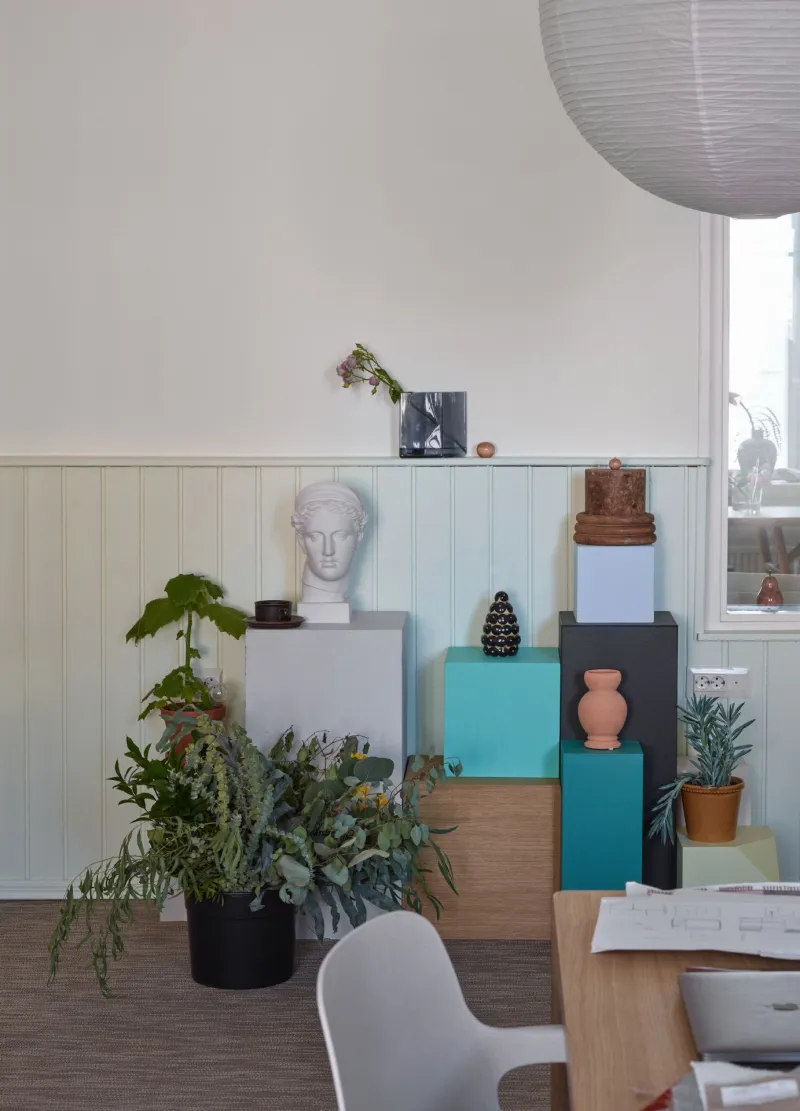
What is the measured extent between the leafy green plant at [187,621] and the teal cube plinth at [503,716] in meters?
0.68

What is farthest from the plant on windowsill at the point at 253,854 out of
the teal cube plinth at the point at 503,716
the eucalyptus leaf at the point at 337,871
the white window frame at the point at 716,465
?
the white window frame at the point at 716,465

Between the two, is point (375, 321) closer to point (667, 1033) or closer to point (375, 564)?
point (375, 564)

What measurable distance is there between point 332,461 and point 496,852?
127 cm

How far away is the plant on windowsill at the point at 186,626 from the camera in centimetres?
372

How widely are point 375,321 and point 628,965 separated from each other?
2.60 metres

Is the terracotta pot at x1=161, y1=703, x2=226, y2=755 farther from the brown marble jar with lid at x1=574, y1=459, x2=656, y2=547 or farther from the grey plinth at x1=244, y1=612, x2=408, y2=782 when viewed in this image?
the brown marble jar with lid at x1=574, y1=459, x2=656, y2=547

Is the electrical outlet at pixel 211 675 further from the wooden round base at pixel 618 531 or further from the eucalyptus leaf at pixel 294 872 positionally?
the wooden round base at pixel 618 531

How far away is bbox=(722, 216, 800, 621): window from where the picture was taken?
3.79 meters

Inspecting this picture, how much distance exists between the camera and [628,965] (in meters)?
1.61

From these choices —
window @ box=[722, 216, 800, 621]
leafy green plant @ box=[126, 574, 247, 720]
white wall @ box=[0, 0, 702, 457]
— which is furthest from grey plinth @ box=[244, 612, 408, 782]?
window @ box=[722, 216, 800, 621]

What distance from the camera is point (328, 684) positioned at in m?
3.55

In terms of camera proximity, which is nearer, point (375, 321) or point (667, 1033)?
point (667, 1033)

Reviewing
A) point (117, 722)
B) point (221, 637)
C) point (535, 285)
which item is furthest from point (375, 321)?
point (117, 722)

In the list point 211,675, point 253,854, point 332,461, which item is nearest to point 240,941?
point 253,854
